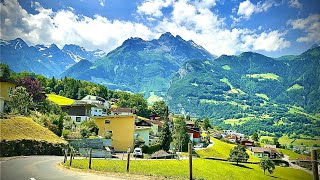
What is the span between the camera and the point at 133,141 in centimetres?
5331

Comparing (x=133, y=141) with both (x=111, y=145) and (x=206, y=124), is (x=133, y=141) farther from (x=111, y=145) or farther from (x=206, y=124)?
(x=206, y=124)

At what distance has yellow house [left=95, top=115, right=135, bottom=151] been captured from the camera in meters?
52.7

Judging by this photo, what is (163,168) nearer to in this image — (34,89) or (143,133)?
(143,133)

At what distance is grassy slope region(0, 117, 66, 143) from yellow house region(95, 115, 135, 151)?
19.4 m

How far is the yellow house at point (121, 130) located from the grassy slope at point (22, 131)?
763 inches

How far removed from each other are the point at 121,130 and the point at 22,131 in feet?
81.2

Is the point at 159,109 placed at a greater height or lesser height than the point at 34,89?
lesser

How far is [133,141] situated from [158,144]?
8423mm

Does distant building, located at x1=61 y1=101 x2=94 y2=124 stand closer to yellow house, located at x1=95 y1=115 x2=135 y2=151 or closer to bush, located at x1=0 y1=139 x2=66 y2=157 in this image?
yellow house, located at x1=95 y1=115 x2=135 y2=151

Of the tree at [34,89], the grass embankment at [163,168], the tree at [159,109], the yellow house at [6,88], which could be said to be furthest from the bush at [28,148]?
the tree at [159,109]

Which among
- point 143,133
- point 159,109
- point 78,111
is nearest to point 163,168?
point 143,133

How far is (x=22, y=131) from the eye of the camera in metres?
29.6

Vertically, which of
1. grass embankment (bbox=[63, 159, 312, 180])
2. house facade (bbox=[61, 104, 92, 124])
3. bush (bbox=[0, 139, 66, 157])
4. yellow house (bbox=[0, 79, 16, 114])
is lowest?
grass embankment (bbox=[63, 159, 312, 180])

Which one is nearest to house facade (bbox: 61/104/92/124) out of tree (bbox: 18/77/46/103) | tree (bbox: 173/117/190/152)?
tree (bbox: 18/77/46/103)
